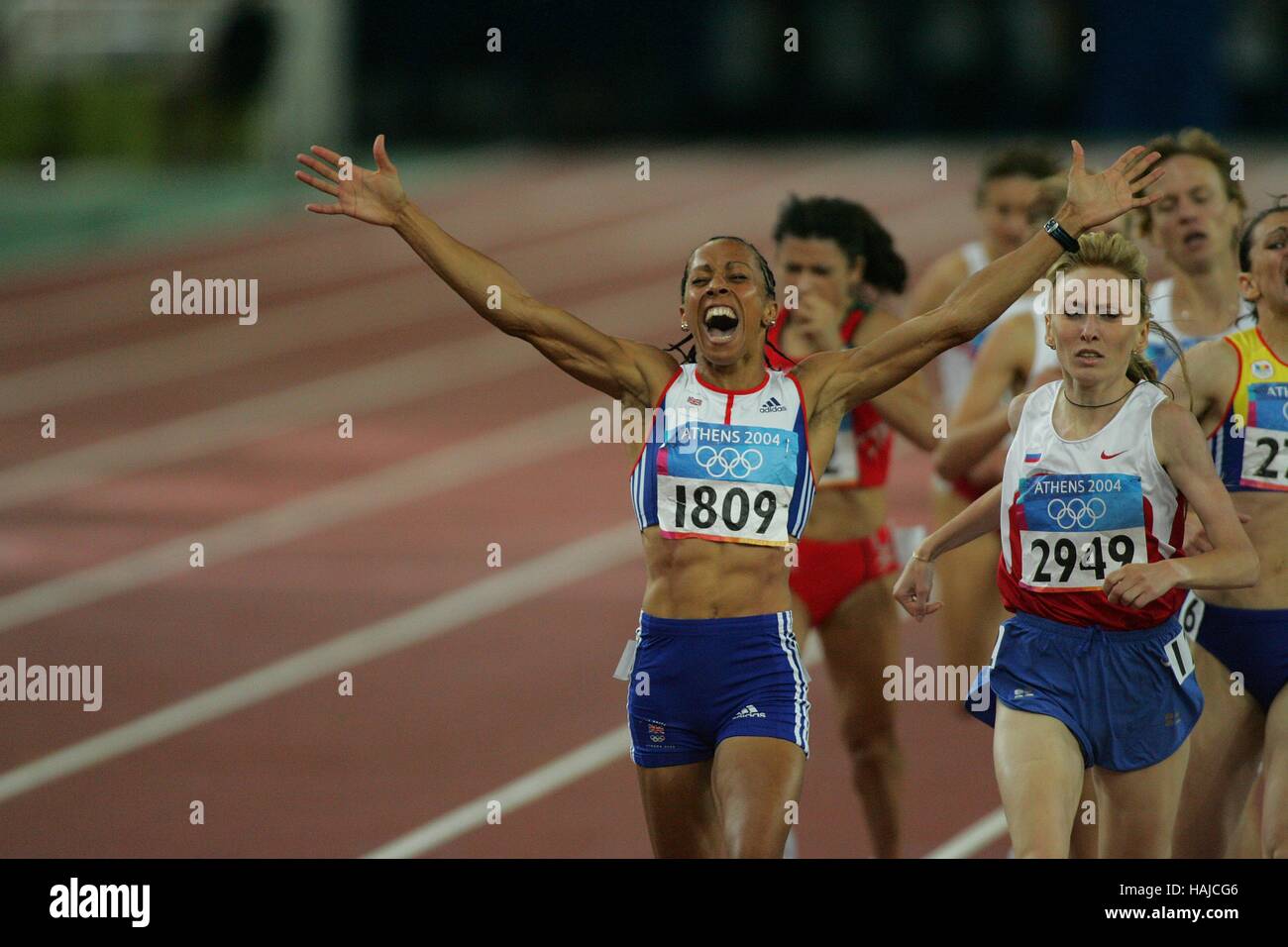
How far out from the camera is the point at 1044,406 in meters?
5.00

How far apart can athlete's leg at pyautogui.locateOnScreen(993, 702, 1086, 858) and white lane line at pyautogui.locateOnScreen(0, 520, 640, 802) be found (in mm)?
4377

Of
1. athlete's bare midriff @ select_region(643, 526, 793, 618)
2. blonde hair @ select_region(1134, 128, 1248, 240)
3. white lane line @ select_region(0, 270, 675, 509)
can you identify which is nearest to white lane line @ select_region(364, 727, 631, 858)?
athlete's bare midriff @ select_region(643, 526, 793, 618)

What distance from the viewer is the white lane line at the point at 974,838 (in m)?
6.79

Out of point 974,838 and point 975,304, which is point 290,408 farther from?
point 975,304

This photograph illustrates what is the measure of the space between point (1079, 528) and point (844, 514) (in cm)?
180

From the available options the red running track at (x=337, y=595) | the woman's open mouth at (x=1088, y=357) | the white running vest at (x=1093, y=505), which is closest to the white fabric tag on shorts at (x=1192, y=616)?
the white running vest at (x=1093, y=505)

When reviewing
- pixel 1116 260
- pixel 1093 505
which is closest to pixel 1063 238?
pixel 1116 260

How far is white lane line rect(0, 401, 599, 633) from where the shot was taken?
35.3ft

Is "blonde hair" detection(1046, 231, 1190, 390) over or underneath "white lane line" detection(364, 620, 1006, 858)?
over

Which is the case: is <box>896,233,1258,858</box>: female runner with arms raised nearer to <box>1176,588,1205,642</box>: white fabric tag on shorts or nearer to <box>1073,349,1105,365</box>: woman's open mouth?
<box>1073,349,1105,365</box>: woman's open mouth

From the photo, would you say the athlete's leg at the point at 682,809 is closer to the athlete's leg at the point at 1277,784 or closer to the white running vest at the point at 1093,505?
the white running vest at the point at 1093,505

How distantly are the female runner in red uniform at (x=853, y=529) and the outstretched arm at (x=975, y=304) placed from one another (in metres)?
1.14
